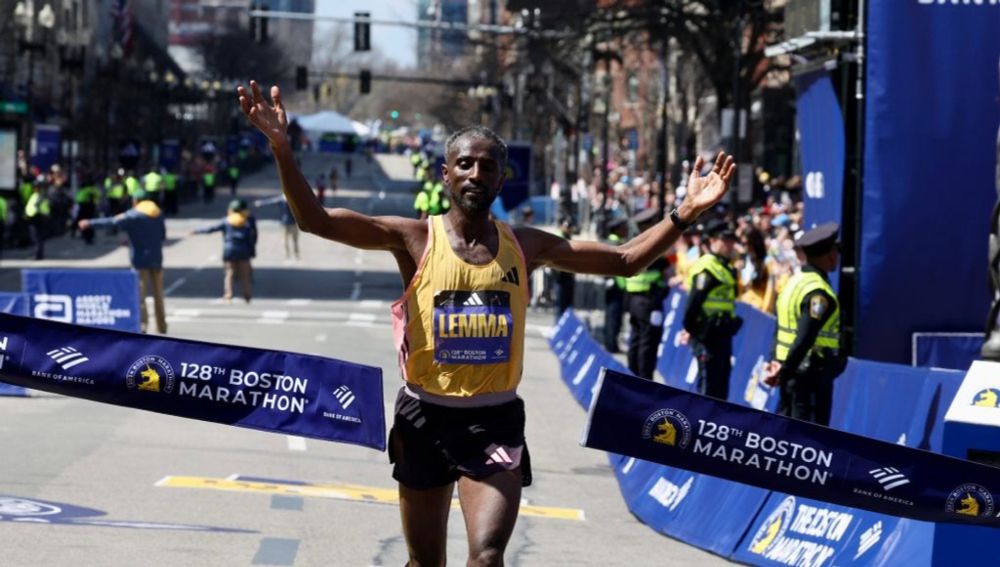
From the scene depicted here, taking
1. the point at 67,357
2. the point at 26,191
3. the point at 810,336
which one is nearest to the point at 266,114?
the point at 67,357

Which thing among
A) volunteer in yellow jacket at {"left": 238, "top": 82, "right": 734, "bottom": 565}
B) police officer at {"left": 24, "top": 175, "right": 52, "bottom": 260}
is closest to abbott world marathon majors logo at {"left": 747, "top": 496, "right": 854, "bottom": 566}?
volunteer in yellow jacket at {"left": 238, "top": 82, "right": 734, "bottom": 565}

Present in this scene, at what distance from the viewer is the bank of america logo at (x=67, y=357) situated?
7895mm

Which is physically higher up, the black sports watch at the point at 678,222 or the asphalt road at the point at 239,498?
the black sports watch at the point at 678,222

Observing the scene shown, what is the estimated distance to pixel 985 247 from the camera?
16.4 meters

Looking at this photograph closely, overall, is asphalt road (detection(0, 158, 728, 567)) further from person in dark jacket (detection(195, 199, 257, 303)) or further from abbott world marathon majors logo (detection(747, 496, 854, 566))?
person in dark jacket (detection(195, 199, 257, 303))

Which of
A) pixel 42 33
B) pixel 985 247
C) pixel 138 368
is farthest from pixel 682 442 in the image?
pixel 42 33

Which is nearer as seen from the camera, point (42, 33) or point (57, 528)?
point (57, 528)

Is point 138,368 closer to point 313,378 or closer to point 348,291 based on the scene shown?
point 313,378

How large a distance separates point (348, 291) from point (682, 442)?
1255 inches

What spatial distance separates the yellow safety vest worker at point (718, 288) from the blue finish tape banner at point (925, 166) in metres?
1.13

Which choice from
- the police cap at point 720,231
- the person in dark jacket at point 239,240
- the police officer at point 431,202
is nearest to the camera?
the police cap at point 720,231

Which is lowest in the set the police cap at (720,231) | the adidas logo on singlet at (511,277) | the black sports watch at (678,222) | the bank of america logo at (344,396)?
the bank of america logo at (344,396)

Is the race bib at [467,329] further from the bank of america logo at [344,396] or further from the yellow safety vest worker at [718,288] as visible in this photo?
the yellow safety vest worker at [718,288]

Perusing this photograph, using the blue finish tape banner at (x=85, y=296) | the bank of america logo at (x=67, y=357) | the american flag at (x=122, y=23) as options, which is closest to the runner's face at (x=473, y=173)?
the bank of america logo at (x=67, y=357)
